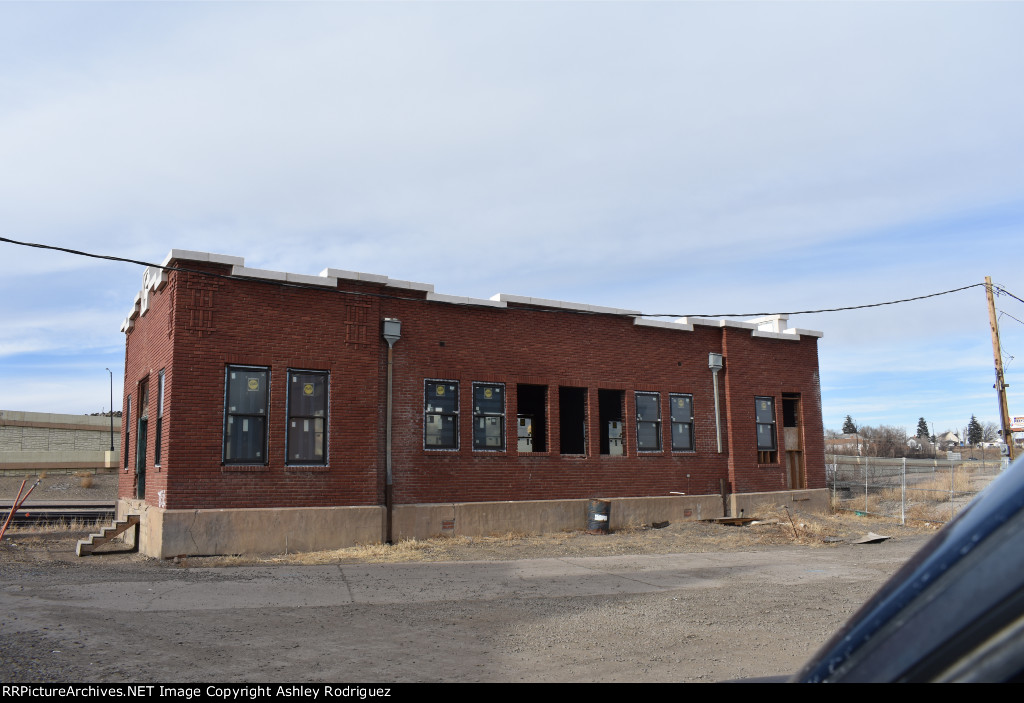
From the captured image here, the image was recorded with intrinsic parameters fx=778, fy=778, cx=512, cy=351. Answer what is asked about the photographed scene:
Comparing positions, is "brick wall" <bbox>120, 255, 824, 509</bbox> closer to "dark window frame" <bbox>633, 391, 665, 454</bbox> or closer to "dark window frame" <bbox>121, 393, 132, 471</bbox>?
"dark window frame" <bbox>633, 391, 665, 454</bbox>

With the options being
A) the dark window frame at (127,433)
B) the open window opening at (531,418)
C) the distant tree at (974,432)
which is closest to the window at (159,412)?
the dark window frame at (127,433)

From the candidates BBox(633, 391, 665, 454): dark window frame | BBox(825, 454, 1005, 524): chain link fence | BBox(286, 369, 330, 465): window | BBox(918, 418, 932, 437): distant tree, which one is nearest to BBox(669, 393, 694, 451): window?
BBox(633, 391, 665, 454): dark window frame

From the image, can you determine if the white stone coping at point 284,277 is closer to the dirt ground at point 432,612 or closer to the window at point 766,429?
the dirt ground at point 432,612

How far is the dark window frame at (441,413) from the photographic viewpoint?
19.6 metres

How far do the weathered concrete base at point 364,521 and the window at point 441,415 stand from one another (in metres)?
1.59

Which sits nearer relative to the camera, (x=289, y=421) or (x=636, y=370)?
(x=289, y=421)

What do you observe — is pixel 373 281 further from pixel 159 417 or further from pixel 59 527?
pixel 59 527

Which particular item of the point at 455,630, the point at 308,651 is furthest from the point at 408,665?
the point at 455,630

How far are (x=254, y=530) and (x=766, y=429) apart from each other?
16.6m

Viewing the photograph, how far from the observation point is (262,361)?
17359 millimetres

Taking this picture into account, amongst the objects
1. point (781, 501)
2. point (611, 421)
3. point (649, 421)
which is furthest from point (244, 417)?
point (781, 501)
